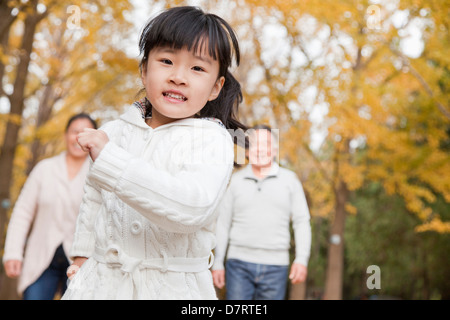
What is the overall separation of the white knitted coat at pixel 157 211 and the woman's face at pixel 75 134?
239cm

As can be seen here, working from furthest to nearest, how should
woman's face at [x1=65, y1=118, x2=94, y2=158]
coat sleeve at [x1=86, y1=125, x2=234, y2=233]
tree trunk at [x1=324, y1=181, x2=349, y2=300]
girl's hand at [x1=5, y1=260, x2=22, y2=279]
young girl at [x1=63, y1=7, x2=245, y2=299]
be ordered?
tree trunk at [x1=324, y1=181, x2=349, y2=300] → woman's face at [x1=65, y1=118, x2=94, y2=158] → girl's hand at [x1=5, y1=260, x2=22, y2=279] → young girl at [x1=63, y1=7, x2=245, y2=299] → coat sleeve at [x1=86, y1=125, x2=234, y2=233]

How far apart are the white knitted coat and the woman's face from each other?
239cm

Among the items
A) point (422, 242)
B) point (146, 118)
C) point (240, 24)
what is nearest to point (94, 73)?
point (240, 24)

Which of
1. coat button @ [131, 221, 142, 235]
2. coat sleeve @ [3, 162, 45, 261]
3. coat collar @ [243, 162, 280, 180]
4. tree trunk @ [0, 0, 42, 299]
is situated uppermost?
tree trunk @ [0, 0, 42, 299]

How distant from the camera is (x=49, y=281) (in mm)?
3775

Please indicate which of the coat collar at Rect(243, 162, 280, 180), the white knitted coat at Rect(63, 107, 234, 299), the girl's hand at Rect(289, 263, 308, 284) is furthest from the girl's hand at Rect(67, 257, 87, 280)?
the coat collar at Rect(243, 162, 280, 180)

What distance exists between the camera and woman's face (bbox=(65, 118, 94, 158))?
159 inches

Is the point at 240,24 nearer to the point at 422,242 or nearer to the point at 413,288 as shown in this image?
the point at 422,242

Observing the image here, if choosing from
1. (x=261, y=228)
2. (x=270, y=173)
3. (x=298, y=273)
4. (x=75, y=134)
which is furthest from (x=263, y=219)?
(x=75, y=134)

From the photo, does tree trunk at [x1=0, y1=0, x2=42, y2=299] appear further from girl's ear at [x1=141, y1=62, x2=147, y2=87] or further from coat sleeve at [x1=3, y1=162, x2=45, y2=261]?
girl's ear at [x1=141, y1=62, x2=147, y2=87]

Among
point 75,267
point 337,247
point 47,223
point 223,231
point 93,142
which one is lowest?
point 75,267

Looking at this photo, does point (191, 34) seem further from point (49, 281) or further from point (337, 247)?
point (337, 247)

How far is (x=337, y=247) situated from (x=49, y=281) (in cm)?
733

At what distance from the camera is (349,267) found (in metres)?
17.1
